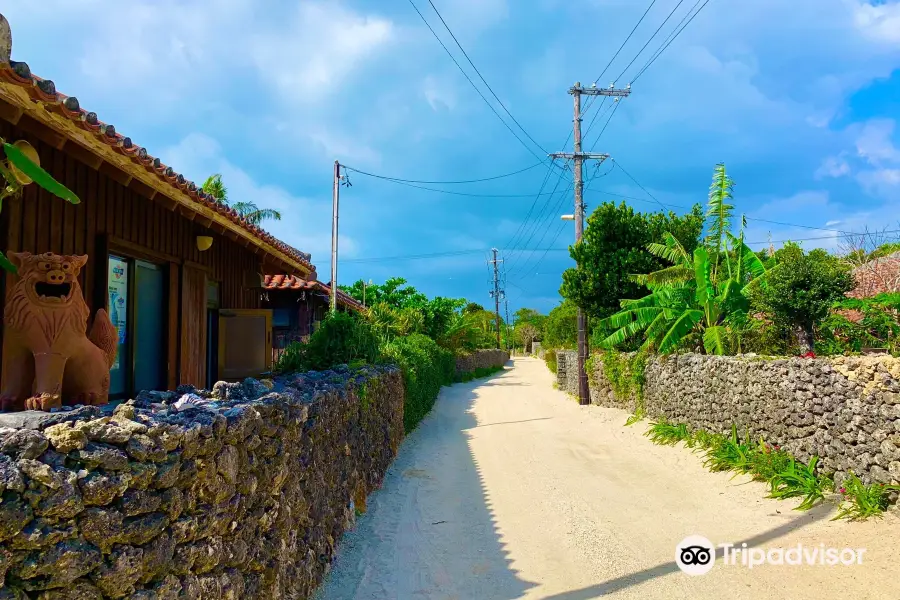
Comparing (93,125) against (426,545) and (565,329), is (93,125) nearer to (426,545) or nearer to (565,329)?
(426,545)

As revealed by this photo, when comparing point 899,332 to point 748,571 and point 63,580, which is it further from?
point 63,580

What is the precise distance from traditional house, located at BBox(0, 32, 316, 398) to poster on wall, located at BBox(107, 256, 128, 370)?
0.01 meters

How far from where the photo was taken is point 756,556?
5758 millimetres

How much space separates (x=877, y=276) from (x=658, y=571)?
12531 millimetres

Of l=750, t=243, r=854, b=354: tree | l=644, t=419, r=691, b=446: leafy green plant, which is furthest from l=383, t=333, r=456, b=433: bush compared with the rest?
l=750, t=243, r=854, b=354: tree

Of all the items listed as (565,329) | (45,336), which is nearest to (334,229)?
(45,336)

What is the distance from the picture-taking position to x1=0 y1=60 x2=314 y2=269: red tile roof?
11.1 feet

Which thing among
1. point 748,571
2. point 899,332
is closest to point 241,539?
point 748,571

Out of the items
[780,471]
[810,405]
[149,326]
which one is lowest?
[780,471]

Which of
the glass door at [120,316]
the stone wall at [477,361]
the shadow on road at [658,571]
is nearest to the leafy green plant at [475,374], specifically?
the stone wall at [477,361]

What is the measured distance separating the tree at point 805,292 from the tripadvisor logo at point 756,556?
6469 millimetres

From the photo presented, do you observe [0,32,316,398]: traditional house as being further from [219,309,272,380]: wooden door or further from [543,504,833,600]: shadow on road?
[543,504,833,600]: shadow on road

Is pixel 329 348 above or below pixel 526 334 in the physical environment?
below

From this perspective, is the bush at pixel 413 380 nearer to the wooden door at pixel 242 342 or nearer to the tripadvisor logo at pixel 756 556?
the wooden door at pixel 242 342
